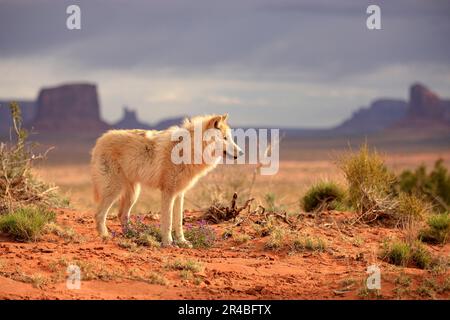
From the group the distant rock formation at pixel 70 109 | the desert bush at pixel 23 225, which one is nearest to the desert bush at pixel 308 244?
the desert bush at pixel 23 225

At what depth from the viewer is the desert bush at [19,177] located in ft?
48.2

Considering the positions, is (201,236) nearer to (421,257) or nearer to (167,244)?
(167,244)

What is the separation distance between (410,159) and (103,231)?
266ft

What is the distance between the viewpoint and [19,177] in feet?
49.2

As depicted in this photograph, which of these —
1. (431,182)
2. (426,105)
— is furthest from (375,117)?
(431,182)

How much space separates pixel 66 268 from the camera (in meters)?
10.3

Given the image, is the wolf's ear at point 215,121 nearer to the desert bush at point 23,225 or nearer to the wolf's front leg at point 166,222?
the wolf's front leg at point 166,222

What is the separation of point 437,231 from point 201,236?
4.65 meters

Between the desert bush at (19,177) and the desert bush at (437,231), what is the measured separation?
7.67 m

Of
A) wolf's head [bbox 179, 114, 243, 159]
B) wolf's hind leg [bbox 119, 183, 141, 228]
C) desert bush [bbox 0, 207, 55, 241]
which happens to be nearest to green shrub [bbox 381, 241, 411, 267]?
wolf's head [bbox 179, 114, 243, 159]

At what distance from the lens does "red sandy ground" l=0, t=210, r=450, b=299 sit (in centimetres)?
954

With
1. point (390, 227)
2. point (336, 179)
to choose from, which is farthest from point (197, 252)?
point (336, 179)

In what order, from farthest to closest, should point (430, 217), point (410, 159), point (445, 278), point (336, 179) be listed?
point (410, 159) < point (336, 179) < point (430, 217) < point (445, 278)
